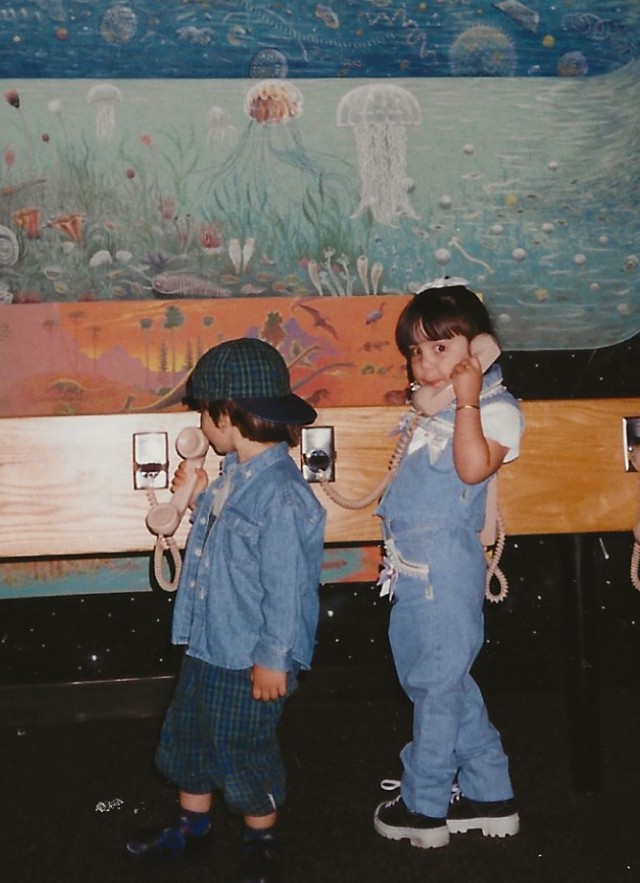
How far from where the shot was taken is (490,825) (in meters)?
1.65

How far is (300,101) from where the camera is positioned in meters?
2.23

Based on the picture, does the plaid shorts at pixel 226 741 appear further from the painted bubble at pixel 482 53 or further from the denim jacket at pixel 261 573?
the painted bubble at pixel 482 53

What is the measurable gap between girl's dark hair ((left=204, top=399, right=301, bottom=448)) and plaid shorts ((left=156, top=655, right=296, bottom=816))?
38cm

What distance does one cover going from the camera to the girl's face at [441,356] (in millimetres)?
1622

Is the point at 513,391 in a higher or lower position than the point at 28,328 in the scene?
lower

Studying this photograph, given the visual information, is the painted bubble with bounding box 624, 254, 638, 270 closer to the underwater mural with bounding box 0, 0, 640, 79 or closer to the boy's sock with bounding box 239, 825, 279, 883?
the underwater mural with bounding box 0, 0, 640, 79

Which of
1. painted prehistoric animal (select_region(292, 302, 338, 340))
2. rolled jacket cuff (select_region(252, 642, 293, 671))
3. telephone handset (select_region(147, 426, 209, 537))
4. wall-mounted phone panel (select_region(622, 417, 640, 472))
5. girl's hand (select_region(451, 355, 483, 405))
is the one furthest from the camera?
painted prehistoric animal (select_region(292, 302, 338, 340))

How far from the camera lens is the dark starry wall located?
2285 mm

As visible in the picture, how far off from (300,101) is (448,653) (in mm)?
1376

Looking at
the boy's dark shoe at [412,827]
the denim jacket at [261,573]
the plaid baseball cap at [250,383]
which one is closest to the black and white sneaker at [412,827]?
the boy's dark shoe at [412,827]

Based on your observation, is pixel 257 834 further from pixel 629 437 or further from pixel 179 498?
pixel 629 437

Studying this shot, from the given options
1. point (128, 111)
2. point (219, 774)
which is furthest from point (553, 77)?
point (219, 774)

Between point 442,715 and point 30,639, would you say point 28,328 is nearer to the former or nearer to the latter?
point 30,639

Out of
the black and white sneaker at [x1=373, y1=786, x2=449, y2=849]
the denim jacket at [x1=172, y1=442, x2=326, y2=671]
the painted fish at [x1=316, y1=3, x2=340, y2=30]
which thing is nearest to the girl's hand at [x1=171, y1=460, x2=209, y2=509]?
the denim jacket at [x1=172, y1=442, x2=326, y2=671]
